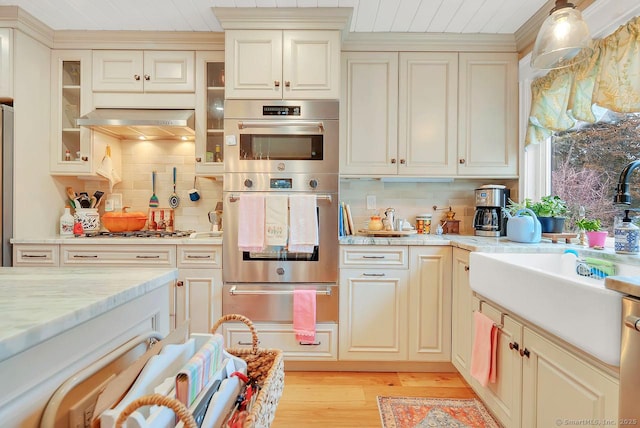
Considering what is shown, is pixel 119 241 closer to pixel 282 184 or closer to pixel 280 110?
pixel 282 184

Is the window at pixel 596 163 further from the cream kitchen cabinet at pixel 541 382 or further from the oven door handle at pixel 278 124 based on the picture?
the oven door handle at pixel 278 124

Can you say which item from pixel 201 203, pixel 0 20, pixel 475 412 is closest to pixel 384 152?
pixel 201 203

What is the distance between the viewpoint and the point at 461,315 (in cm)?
210

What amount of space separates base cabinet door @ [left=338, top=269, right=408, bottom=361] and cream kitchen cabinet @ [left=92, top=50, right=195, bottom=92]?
1.81 meters

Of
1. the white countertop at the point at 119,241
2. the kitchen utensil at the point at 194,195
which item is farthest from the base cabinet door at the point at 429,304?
the kitchen utensil at the point at 194,195

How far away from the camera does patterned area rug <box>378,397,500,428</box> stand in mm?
1768

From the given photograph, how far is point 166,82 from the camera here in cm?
244

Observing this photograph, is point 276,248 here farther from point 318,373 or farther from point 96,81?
point 96,81

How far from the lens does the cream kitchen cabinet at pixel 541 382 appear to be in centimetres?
99

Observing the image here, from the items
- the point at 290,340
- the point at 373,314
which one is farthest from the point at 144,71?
the point at 373,314

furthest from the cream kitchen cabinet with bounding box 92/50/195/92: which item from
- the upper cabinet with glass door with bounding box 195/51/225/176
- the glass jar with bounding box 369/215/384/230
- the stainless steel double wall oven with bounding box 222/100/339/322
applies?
the glass jar with bounding box 369/215/384/230

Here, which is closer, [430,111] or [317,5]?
[317,5]

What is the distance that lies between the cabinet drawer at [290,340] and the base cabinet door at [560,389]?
3.83ft

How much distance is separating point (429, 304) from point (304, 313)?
83cm
